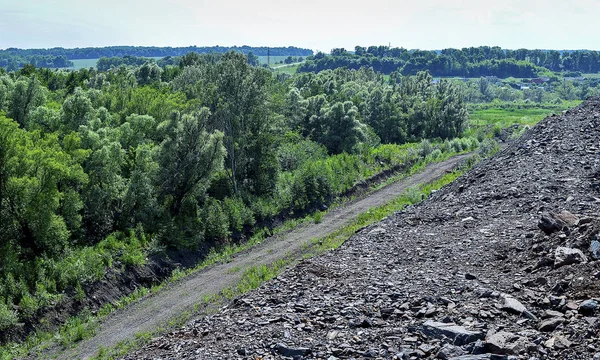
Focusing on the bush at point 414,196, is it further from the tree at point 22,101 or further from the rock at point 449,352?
the tree at point 22,101

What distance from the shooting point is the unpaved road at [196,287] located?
70.9ft

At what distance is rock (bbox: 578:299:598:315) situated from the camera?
452 inches

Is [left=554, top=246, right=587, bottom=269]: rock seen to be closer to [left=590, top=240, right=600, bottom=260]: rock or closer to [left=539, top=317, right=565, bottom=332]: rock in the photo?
[left=590, top=240, right=600, bottom=260]: rock

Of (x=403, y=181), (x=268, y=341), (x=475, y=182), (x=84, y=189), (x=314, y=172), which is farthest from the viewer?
(x=403, y=181)

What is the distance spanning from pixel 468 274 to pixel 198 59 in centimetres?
6426

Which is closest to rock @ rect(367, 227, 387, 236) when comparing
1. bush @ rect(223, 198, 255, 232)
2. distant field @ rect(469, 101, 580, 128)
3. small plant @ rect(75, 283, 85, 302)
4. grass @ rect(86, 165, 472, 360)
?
grass @ rect(86, 165, 472, 360)

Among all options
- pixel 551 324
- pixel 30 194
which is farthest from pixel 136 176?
pixel 551 324

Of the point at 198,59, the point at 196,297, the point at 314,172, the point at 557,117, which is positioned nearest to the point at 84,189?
the point at 196,297

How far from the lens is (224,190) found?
129ft

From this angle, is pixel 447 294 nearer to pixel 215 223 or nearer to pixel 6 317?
pixel 6 317

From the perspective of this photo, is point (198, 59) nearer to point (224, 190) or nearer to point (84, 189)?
point (224, 190)

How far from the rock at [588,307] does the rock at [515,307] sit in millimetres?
970

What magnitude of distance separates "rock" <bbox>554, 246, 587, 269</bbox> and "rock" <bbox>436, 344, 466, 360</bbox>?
4.88m

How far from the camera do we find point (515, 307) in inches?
495
